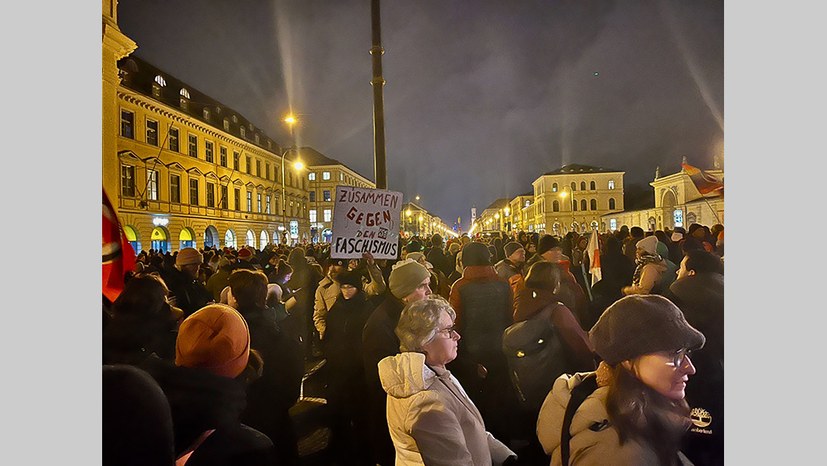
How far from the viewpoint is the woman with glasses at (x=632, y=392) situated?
101 inches

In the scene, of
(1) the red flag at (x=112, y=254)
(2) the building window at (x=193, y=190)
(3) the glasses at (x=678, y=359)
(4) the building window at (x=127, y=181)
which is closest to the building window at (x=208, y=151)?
(2) the building window at (x=193, y=190)

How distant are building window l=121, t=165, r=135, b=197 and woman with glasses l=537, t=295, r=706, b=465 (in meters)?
4.41

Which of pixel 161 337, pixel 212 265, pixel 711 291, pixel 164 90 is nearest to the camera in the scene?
pixel 161 337

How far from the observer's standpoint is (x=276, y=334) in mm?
3426

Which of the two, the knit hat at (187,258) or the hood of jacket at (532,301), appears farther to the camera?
the knit hat at (187,258)

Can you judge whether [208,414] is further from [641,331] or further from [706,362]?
[706,362]

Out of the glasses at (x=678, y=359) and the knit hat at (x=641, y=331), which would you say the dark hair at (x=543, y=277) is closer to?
the knit hat at (x=641, y=331)

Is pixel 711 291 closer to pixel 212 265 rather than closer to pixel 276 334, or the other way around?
pixel 276 334

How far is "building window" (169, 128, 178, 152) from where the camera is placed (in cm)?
626

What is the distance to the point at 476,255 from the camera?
430 centimetres

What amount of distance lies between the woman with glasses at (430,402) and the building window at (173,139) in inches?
201

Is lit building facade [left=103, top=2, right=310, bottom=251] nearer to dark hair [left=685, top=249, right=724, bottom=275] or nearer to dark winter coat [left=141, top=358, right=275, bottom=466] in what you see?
dark winter coat [left=141, top=358, right=275, bottom=466]
